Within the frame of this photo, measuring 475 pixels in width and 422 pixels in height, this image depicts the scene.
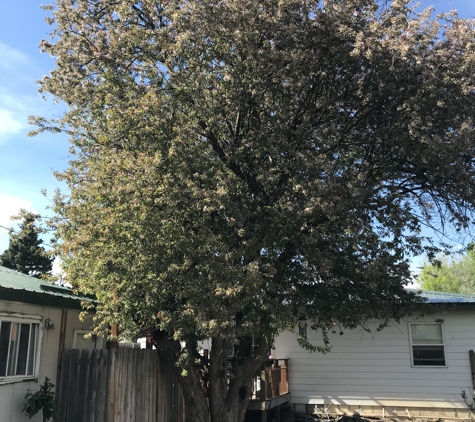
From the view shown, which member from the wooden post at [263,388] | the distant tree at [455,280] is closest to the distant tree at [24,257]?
the wooden post at [263,388]

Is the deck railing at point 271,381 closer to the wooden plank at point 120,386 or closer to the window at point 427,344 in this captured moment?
the wooden plank at point 120,386

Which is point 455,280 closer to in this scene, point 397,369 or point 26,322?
point 397,369

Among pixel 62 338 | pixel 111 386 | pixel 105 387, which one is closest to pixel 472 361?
pixel 111 386

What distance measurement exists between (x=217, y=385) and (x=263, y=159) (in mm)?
4591

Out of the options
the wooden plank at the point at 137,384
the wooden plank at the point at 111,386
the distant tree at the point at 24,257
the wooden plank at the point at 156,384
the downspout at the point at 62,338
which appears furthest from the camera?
the distant tree at the point at 24,257

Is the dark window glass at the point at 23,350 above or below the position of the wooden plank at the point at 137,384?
above

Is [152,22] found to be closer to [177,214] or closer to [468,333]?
[177,214]

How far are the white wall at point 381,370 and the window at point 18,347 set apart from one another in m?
9.02

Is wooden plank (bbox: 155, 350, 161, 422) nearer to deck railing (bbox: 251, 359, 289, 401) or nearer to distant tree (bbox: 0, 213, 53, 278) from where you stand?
deck railing (bbox: 251, 359, 289, 401)

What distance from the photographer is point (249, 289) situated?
274 inches

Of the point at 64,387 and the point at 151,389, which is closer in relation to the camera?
the point at 64,387

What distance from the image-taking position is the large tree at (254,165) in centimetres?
724

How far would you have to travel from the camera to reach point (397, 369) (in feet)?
44.7

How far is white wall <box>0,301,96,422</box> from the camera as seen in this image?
6773 mm
